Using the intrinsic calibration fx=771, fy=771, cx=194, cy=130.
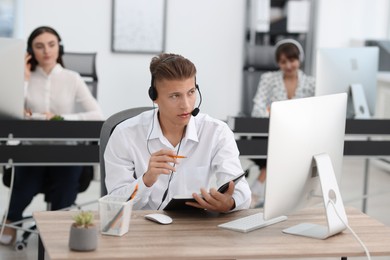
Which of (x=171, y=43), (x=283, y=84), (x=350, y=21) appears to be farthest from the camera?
(x=350, y=21)

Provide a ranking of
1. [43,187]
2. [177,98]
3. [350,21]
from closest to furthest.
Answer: [177,98]
[43,187]
[350,21]

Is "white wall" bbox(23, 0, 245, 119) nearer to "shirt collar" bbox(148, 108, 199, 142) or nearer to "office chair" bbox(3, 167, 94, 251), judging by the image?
"office chair" bbox(3, 167, 94, 251)

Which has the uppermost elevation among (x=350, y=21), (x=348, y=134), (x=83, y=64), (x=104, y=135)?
(x=350, y=21)

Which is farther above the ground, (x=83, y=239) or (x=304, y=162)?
(x=304, y=162)

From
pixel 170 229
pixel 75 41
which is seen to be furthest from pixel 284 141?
pixel 75 41

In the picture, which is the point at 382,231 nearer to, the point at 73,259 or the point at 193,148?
the point at 193,148

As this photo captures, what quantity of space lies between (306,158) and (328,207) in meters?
0.17

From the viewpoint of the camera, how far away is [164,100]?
2611mm

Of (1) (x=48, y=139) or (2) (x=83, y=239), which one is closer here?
(2) (x=83, y=239)

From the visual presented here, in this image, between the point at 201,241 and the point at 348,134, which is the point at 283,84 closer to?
the point at 348,134

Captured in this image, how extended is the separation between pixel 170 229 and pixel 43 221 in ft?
1.25

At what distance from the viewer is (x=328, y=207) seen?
2297 mm

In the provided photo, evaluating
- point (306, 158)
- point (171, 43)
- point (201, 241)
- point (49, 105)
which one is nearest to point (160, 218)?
point (201, 241)

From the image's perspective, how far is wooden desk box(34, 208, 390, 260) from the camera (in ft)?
6.72
